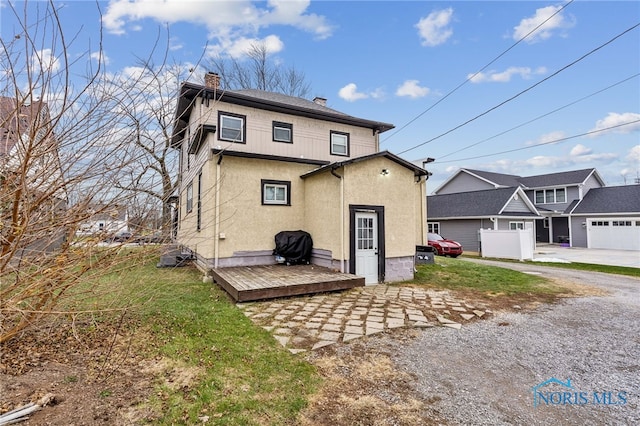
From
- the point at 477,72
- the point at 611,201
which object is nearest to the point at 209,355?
the point at 477,72

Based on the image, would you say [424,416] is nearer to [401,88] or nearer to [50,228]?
[50,228]

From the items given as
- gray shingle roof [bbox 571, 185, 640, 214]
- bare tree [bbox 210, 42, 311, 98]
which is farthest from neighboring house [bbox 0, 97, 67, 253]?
gray shingle roof [bbox 571, 185, 640, 214]

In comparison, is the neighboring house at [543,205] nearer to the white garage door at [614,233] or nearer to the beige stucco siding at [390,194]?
the white garage door at [614,233]

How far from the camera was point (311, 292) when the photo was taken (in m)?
6.70

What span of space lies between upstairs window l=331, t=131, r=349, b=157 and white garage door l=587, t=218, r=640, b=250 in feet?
69.1

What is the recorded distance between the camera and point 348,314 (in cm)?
545

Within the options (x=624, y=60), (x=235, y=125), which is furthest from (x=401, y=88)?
(x=235, y=125)

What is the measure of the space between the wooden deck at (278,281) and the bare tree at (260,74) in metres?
16.6

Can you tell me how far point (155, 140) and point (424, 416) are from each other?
336 cm

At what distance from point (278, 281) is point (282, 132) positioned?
5791 mm

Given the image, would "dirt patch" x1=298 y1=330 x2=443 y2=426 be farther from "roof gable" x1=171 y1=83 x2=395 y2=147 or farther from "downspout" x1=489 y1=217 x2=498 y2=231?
"downspout" x1=489 y1=217 x2=498 y2=231

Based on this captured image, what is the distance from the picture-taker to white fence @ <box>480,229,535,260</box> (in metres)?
15.5

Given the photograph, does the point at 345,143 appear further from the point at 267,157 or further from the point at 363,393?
the point at 363,393

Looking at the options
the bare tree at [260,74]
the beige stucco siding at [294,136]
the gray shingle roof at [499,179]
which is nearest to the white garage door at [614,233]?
the gray shingle roof at [499,179]
